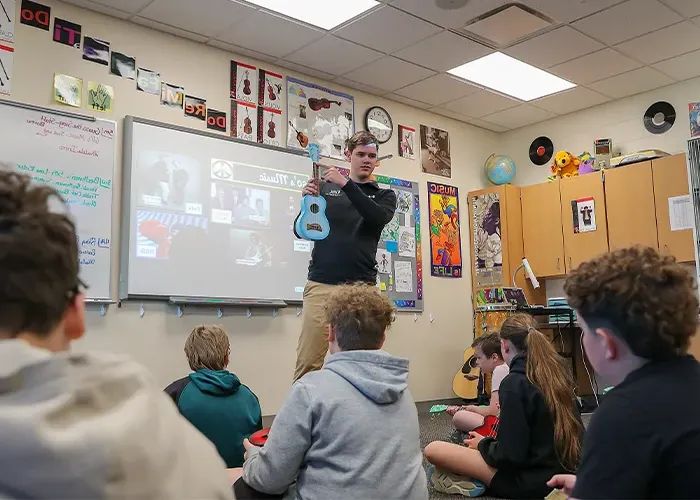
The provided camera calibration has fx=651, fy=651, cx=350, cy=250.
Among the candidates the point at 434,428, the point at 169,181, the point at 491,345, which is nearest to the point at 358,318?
the point at 491,345

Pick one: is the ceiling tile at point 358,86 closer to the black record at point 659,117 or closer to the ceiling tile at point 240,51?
the ceiling tile at point 240,51

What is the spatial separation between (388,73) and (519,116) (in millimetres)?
1698

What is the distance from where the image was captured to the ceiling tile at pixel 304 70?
4.83 metres

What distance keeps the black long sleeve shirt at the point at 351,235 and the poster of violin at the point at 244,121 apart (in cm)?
175

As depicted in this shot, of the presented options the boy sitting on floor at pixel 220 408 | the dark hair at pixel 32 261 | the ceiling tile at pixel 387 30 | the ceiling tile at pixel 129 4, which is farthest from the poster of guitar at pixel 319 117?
the dark hair at pixel 32 261

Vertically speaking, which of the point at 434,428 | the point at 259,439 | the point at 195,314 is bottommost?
the point at 434,428

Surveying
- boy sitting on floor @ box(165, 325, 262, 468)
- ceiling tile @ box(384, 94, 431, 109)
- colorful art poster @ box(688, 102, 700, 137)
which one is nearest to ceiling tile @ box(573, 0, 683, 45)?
colorful art poster @ box(688, 102, 700, 137)

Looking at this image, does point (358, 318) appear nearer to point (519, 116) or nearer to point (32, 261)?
point (32, 261)

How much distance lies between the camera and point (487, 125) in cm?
639

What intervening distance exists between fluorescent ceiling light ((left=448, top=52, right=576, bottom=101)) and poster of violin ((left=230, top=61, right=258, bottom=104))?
5.04 ft

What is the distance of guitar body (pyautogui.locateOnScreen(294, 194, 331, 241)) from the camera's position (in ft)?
9.69

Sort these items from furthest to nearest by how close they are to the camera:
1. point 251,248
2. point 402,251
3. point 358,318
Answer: point 402,251 → point 251,248 → point 358,318

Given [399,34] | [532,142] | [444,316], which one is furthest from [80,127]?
[532,142]

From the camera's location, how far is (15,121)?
11.8 feet
